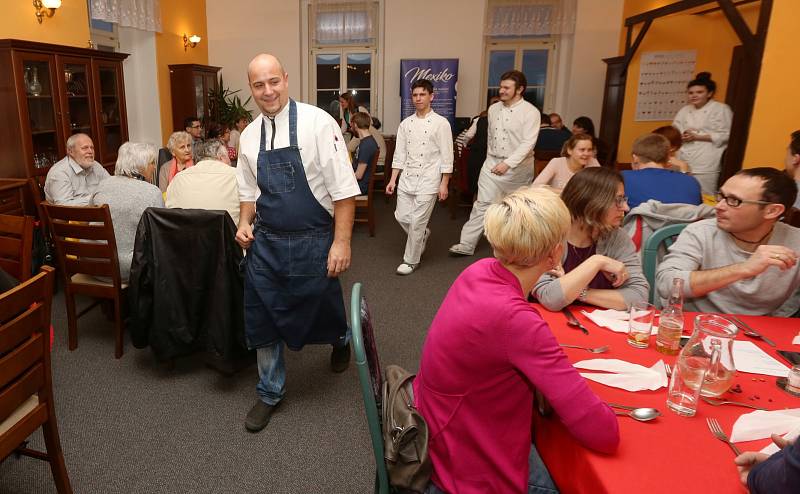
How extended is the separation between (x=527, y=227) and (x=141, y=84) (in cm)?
749

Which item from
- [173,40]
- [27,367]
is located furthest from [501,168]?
[173,40]

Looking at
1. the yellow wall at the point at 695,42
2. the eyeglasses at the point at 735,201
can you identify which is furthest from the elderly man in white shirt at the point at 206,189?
the yellow wall at the point at 695,42

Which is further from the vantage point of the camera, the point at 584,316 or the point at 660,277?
the point at 660,277

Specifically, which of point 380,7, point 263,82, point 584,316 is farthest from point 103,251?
point 380,7

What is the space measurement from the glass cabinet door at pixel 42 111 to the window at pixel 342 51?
4656 mm

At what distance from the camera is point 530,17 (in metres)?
8.31

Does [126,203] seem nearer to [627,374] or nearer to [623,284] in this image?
[623,284]

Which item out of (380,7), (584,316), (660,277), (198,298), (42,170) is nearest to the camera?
(584,316)

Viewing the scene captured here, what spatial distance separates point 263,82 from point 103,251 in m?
1.37

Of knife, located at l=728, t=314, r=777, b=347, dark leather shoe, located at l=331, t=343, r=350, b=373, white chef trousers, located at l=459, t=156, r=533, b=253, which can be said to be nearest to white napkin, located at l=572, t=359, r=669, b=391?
knife, located at l=728, t=314, r=777, b=347

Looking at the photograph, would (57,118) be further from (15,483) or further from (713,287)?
(713,287)

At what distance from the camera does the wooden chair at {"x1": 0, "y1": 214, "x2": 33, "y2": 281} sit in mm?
2088

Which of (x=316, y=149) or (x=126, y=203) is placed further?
(x=126, y=203)

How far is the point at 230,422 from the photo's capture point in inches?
92.4
